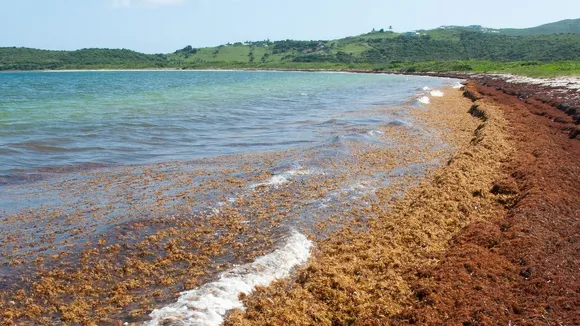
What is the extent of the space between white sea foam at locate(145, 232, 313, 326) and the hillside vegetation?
9421 cm

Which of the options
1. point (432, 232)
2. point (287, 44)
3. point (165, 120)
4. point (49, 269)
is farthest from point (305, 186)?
point (287, 44)

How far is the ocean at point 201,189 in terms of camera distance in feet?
23.7

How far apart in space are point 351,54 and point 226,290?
15342cm

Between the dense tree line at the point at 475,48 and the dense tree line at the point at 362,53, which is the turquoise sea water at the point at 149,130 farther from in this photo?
the dense tree line at the point at 362,53

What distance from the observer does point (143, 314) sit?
5.72 meters

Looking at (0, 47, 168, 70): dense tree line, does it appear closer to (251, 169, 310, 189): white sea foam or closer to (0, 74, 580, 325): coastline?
(251, 169, 310, 189): white sea foam

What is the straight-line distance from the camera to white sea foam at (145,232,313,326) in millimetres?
5578

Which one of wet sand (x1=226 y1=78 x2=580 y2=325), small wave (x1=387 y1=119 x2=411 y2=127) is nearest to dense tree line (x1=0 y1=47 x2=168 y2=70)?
small wave (x1=387 y1=119 x2=411 y2=127)

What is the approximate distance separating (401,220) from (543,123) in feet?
48.1

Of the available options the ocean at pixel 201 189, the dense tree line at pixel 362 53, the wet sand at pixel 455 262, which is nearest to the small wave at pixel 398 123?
the ocean at pixel 201 189

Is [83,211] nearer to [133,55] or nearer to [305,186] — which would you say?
[305,186]

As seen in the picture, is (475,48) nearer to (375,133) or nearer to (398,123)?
(398,123)

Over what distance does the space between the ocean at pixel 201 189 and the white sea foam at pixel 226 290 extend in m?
0.02

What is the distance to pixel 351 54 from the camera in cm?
15288
